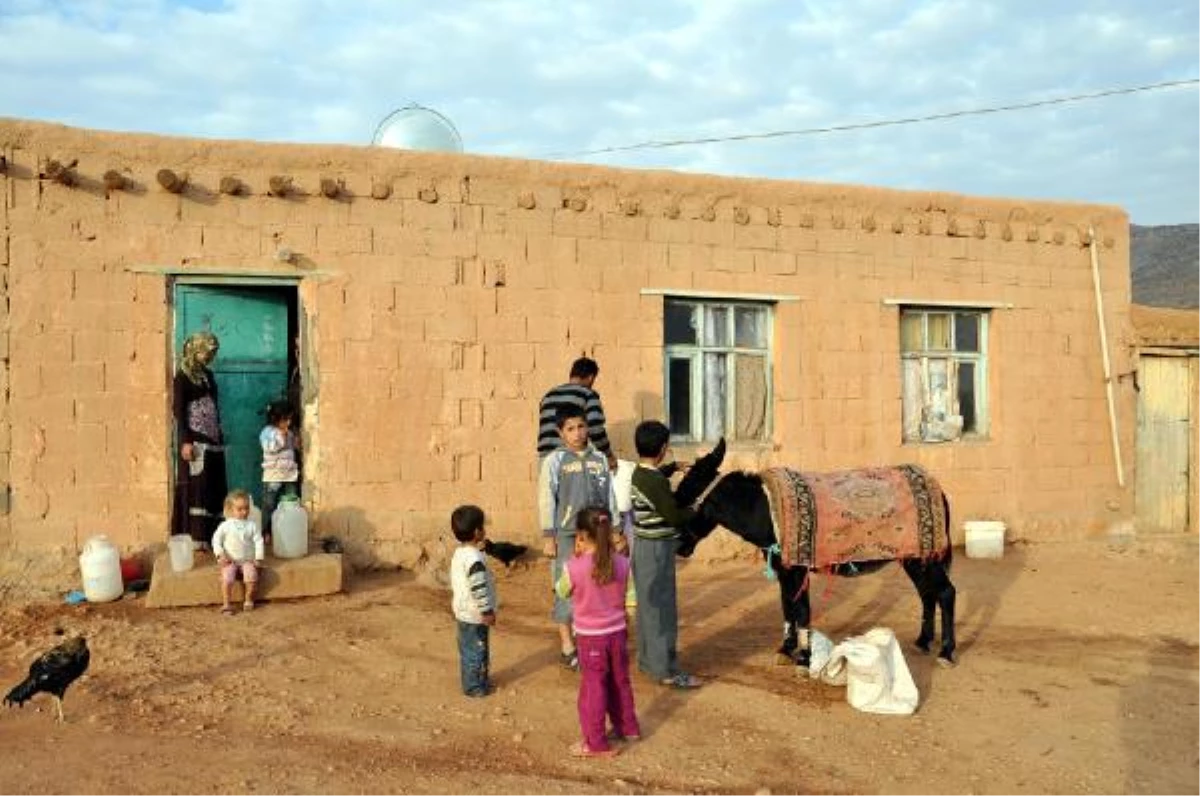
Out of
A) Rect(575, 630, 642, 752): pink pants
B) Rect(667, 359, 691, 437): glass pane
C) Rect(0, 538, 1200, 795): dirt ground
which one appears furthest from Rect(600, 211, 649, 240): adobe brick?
Rect(575, 630, 642, 752): pink pants

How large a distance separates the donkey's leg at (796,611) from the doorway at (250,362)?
4.01 meters

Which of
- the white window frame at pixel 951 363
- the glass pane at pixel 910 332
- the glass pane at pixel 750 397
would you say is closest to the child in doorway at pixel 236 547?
the glass pane at pixel 750 397

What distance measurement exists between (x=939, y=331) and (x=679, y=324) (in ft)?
8.90

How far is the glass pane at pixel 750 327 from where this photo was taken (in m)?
8.59

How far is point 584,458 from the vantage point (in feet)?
16.4

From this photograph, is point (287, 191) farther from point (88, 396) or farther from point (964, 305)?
point (964, 305)

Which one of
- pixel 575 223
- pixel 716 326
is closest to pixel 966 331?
pixel 716 326

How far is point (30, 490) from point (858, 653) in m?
5.38

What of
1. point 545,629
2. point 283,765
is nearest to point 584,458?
point 545,629

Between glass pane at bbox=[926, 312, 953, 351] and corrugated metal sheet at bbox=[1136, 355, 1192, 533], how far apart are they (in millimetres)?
2429

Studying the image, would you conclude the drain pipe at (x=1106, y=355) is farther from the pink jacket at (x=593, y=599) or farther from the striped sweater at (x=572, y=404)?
the pink jacket at (x=593, y=599)

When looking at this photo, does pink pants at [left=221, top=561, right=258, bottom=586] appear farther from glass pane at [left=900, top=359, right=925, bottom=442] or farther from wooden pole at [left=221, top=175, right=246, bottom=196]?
glass pane at [left=900, top=359, right=925, bottom=442]

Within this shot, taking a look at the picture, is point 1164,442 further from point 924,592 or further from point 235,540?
point 235,540

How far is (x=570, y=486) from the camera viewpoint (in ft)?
16.3
